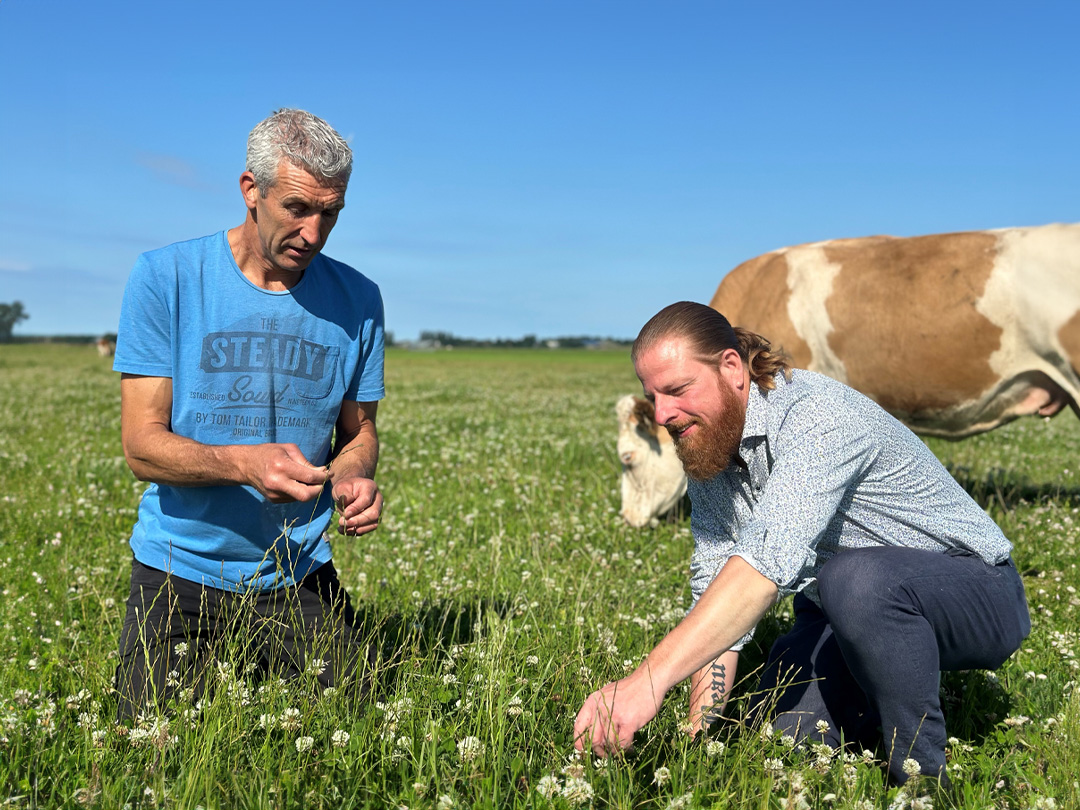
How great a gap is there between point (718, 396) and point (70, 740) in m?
2.78

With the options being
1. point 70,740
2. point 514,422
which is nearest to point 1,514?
point 70,740

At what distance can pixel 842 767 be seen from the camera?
10.8 feet

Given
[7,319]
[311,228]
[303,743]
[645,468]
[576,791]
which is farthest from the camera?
[7,319]

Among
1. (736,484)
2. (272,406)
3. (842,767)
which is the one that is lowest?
(842,767)

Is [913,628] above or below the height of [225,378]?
below

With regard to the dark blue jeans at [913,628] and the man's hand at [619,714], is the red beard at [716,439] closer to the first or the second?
the dark blue jeans at [913,628]

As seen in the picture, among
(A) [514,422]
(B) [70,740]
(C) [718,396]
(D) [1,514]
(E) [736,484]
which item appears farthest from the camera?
(A) [514,422]

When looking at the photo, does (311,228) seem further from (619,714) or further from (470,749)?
(619,714)

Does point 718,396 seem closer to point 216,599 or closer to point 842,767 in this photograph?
point 842,767

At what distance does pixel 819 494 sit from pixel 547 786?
4.59 ft

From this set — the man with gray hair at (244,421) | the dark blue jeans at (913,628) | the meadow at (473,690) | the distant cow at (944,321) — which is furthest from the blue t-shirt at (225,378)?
the distant cow at (944,321)

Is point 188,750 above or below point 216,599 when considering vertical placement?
below

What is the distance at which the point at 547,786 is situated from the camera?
9.16ft

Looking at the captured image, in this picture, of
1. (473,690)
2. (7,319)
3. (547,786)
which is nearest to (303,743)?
(473,690)
